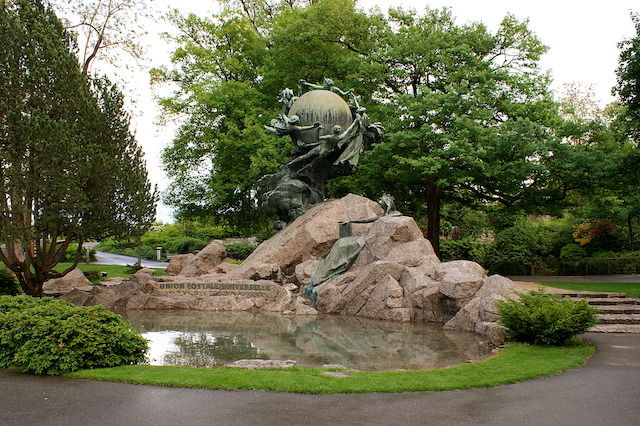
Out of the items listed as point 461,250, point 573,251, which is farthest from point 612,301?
point 573,251

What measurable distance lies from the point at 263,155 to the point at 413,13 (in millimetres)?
11902

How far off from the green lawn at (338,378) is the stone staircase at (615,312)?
14.2ft

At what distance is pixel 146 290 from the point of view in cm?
1755

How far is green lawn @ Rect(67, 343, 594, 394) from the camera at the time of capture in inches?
286

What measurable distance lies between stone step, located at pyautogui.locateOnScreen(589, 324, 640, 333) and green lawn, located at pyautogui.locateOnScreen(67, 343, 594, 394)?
396 cm

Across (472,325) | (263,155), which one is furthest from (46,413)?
(263,155)

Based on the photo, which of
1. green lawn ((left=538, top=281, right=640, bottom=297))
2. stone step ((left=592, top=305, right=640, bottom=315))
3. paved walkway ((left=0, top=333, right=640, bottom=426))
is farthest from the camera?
green lawn ((left=538, top=281, right=640, bottom=297))

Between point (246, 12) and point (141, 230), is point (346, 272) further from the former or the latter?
point (246, 12)

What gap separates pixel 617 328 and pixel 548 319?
3.60m

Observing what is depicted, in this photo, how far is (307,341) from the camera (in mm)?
11398

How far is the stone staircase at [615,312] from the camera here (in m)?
12.5

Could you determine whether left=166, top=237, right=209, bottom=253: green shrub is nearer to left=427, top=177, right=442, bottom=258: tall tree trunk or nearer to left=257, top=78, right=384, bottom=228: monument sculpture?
left=427, top=177, right=442, bottom=258: tall tree trunk

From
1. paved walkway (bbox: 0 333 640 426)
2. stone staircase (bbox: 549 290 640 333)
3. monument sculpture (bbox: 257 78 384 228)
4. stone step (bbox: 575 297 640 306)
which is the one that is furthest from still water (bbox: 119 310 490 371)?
monument sculpture (bbox: 257 78 384 228)

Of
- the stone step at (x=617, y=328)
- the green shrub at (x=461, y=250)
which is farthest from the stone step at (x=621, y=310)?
the green shrub at (x=461, y=250)
